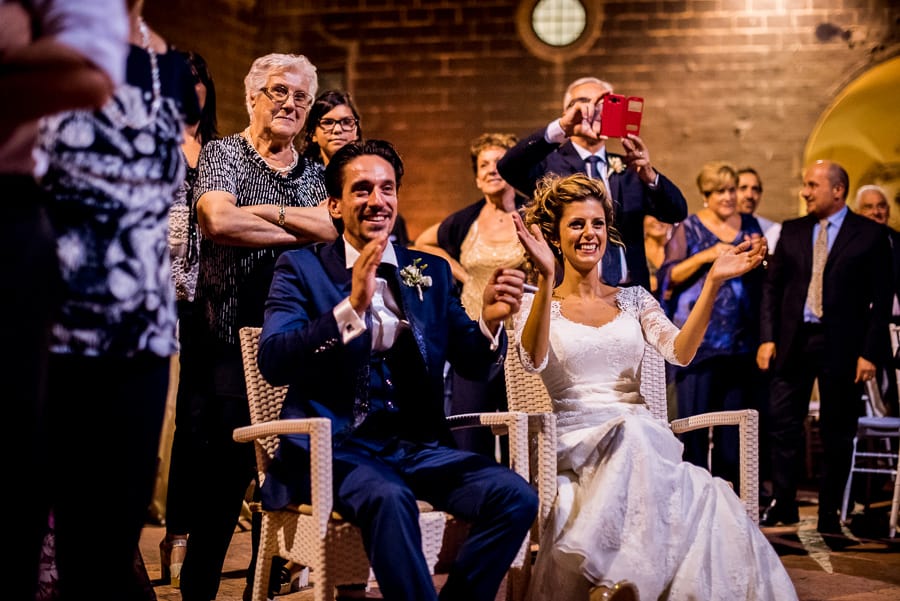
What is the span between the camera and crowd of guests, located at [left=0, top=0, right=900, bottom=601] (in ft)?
5.53

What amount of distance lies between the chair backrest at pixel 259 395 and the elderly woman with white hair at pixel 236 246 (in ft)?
0.96

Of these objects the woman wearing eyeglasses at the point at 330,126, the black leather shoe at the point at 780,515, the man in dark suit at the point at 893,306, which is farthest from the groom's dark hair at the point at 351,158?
the man in dark suit at the point at 893,306

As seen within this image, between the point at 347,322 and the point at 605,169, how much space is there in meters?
2.23

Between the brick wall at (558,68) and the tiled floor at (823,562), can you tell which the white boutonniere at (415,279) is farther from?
the brick wall at (558,68)

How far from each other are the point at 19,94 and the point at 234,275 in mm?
1776

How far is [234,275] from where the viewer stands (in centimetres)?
327

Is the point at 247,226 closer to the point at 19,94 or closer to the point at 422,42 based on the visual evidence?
the point at 19,94

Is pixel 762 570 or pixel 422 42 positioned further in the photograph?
pixel 422 42

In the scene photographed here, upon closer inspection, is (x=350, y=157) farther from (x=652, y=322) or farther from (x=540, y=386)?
(x=652, y=322)

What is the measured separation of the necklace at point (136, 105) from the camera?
1.76 meters

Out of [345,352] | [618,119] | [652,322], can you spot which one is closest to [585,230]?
[652,322]

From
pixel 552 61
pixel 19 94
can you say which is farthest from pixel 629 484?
pixel 552 61

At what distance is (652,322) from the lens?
11.5 feet

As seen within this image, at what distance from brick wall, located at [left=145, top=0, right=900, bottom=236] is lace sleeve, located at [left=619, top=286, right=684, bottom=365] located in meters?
A: 5.13
